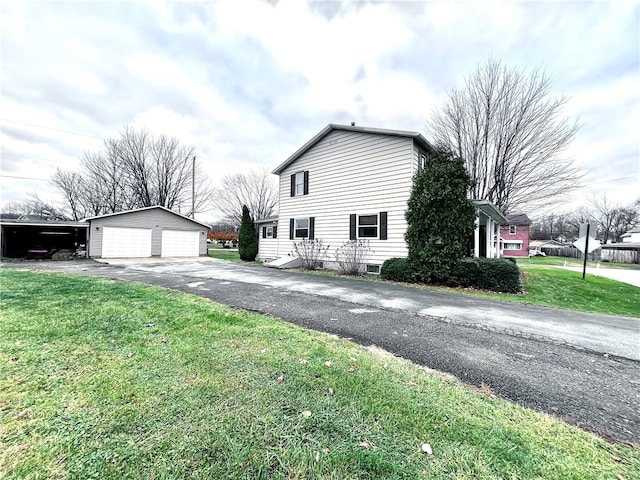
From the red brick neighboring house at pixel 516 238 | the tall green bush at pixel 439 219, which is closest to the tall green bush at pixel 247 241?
the tall green bush at pixel 439 219

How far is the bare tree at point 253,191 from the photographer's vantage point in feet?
114

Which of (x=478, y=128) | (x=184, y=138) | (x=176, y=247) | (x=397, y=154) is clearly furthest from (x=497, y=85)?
(x=184, y=138)

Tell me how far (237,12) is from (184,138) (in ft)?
77.8

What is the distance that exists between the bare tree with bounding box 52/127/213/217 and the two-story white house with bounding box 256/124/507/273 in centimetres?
1930

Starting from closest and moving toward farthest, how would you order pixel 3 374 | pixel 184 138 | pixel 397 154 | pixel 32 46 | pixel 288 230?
1. pixel 3 374
2. pixel 32 46
3. pixel 397 154
4. pixel 288 230
5. pixel 184 138

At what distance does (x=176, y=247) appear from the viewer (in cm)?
2155

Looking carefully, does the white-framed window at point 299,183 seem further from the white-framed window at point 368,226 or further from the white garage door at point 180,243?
the white garage door at point 180,243

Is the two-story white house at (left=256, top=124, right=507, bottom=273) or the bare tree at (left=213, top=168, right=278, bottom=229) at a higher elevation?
the bare tree at (left=213, top=168, right=278, bottom=229)

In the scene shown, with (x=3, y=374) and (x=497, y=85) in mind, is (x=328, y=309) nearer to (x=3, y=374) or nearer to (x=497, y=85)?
(x=3, y=374)

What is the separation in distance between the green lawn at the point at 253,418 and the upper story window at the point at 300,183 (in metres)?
12.6

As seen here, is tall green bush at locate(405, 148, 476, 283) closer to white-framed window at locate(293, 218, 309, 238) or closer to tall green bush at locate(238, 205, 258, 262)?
white-framed window at locate(293, 218, 309, 238)

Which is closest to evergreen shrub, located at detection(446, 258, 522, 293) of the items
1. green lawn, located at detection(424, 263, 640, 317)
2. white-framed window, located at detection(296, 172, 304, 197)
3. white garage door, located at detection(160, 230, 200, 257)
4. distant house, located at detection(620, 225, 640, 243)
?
green lawn, located at detection(424, 263, 640, 317)

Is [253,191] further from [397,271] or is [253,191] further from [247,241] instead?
[397,271]

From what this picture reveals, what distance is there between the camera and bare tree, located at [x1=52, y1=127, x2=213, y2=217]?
28344mm
